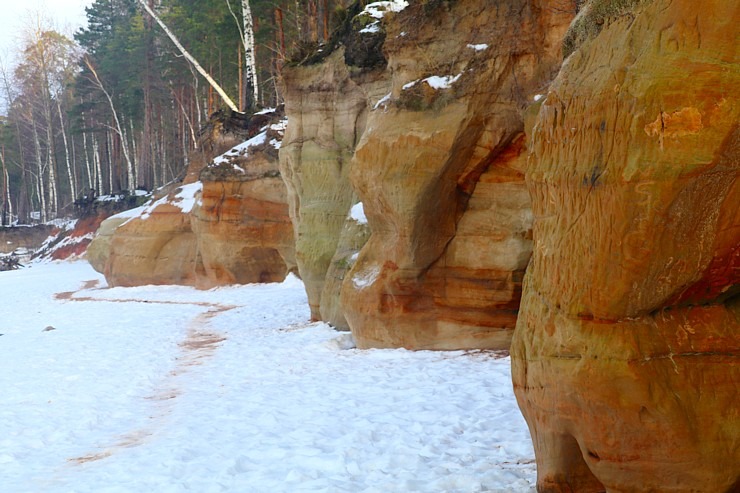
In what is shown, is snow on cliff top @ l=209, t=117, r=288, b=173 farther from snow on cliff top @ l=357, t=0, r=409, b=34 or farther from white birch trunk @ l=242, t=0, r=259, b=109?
snow on cliff top @ l=357, t=0, r=409, b=34

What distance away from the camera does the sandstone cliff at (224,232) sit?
861 inches

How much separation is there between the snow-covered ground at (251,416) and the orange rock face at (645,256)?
4.27ft

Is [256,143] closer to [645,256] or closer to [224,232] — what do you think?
[224,232]

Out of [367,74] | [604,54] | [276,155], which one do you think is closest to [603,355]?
[604,54]

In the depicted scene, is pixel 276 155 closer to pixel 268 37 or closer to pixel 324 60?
pixel 324 60

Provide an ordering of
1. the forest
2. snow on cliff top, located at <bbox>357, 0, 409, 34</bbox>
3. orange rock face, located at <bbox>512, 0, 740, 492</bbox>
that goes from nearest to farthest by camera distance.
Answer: orange rock face, located at <bbox>512, 0, 740, 492</bbox>, snow on cliff top, located at <bbox>357, 0, 409, 34</bbox>, the forest

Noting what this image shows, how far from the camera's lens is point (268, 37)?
29.4 metres

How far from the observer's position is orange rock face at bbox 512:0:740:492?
129 inches

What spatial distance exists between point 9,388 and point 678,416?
28.9 feet

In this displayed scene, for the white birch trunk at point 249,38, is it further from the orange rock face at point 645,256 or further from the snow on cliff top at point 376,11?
the orange rock face at point 645,256

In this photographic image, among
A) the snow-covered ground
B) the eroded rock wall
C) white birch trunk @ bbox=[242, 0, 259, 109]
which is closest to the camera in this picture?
the snow-covered ground

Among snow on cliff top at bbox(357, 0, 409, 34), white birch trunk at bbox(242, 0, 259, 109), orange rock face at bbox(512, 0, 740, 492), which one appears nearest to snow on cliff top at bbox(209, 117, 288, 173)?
white birch trunk at bbox(242, 0, 259, 109)

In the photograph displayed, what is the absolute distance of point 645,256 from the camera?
11.3 ft

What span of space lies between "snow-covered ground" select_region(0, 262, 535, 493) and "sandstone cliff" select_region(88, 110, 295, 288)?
27.4 ft
